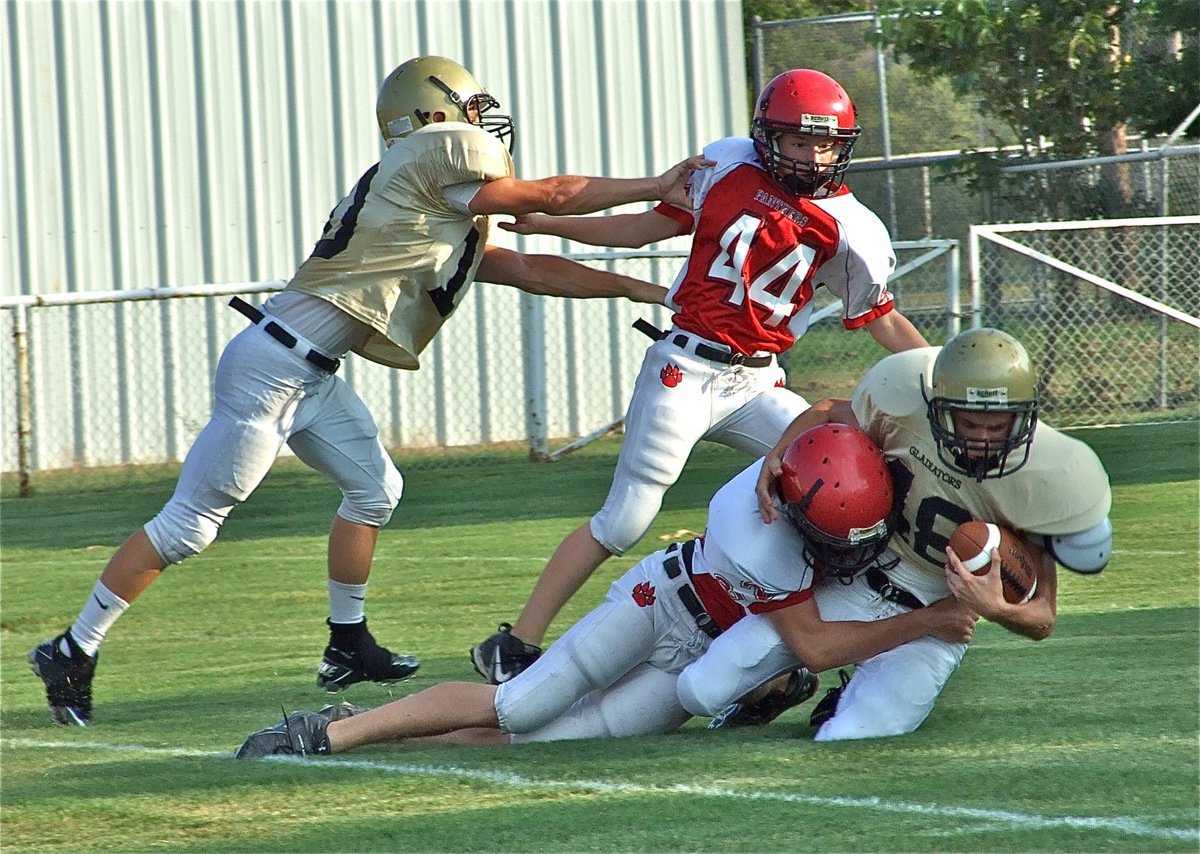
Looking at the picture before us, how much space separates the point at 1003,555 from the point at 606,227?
231cm

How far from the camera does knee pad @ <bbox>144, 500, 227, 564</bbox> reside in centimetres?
558

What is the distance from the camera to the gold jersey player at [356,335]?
5574 millimetres

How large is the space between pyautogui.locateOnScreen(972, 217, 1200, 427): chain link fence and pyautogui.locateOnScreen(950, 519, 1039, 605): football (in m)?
8.86

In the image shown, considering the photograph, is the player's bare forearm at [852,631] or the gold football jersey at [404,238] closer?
the player's bare forearm at [852,631]

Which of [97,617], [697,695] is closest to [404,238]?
[97,617]

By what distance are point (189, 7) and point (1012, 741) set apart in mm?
11720

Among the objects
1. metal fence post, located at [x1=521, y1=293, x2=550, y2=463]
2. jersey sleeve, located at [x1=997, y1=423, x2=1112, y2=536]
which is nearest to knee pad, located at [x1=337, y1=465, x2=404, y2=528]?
jersey sleeve, located at [x1=997, y1=423, x2=1112, y2=536]

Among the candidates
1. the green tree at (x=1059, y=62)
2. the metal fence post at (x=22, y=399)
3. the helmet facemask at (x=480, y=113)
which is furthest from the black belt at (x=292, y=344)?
the green tree at (x=1059, y=62)

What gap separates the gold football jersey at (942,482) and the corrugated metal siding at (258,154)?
1036 cm

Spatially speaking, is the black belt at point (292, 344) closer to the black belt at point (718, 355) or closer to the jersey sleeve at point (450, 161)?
the jersey sleeve at point (450, 161)

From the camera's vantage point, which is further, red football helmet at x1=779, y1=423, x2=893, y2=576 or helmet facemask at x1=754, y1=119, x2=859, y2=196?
helmet facemask at x1=754, y1=119, x2=859, y2=196

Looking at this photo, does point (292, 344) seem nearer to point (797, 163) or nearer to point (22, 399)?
point (797, 163)

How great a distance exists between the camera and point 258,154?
14719mm

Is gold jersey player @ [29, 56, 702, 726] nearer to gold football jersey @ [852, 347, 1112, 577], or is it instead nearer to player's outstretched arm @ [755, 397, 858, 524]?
player's outstretched arm @ [755, 397, 858, 524]
